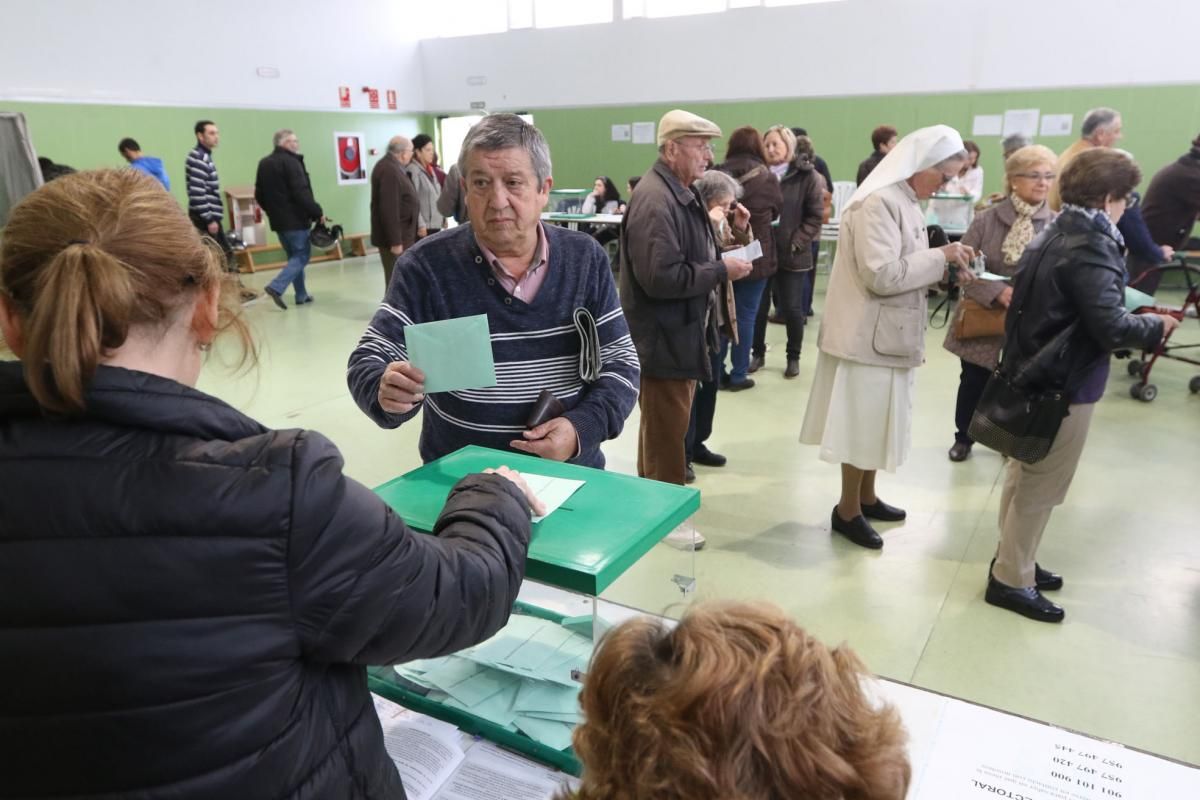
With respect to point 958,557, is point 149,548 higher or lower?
higher

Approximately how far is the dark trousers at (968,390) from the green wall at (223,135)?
6.81m

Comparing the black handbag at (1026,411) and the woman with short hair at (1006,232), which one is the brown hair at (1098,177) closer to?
the black handbag at (1026,411)

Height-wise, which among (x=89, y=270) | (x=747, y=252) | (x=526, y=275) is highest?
(x=89, y=270)

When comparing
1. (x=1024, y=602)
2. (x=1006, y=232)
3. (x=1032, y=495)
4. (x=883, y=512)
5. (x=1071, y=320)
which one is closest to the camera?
(x=1071, y=320)

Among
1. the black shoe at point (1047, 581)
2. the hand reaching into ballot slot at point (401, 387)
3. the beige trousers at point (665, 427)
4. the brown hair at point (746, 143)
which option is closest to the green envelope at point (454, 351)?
the hand reaching into ballot slot at point (401, 387)

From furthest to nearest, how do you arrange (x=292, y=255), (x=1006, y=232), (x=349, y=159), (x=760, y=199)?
(x=349, y=159)
(x=292, y=255)
(x=760, y=199)
(x=1006, y=232)

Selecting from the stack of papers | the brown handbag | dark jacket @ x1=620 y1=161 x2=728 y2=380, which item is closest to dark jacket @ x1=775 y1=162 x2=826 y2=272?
the brown handbag

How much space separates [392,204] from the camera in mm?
7637

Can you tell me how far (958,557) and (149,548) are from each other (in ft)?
10.7

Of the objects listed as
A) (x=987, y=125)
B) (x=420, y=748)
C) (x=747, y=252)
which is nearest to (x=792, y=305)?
(x=747, y=252)

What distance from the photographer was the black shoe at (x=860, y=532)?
3.38 meters

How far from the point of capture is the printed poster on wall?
39.4 feet

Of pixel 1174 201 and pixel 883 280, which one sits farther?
pixel 1174 201

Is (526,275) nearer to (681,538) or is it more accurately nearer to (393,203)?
(681,538)
